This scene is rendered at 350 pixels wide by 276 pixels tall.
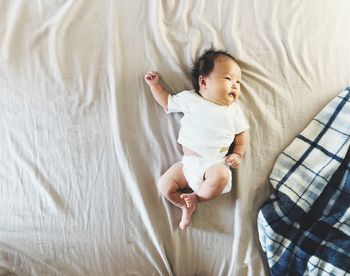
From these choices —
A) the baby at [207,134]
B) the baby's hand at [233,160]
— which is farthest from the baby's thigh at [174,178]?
the baby's hand at [233,160]

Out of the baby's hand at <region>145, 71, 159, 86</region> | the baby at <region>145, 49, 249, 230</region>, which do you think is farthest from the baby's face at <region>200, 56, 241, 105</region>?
the baby's hand at <region>145, 71, 159, 86</region>

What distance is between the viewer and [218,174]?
89cm

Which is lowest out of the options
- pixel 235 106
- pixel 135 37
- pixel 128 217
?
pixel 128 217

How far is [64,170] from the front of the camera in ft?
3.08

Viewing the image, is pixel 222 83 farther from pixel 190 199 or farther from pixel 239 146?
pixel 190 199

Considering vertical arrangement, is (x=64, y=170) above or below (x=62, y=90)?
below

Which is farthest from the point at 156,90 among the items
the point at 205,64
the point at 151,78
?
the point at 205,64

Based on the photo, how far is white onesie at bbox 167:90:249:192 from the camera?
92cm

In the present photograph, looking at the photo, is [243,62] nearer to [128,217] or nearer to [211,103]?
[211,103]

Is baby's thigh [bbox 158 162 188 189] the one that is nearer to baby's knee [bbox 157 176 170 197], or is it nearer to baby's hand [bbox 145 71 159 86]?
baby's knee [bbox 157 176 170 197]

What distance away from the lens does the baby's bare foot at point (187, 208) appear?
90 centimetres

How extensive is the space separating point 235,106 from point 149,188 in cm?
29

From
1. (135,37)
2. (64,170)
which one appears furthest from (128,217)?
(135,37)

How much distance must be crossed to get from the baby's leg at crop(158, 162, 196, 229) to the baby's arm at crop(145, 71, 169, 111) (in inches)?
6.0
